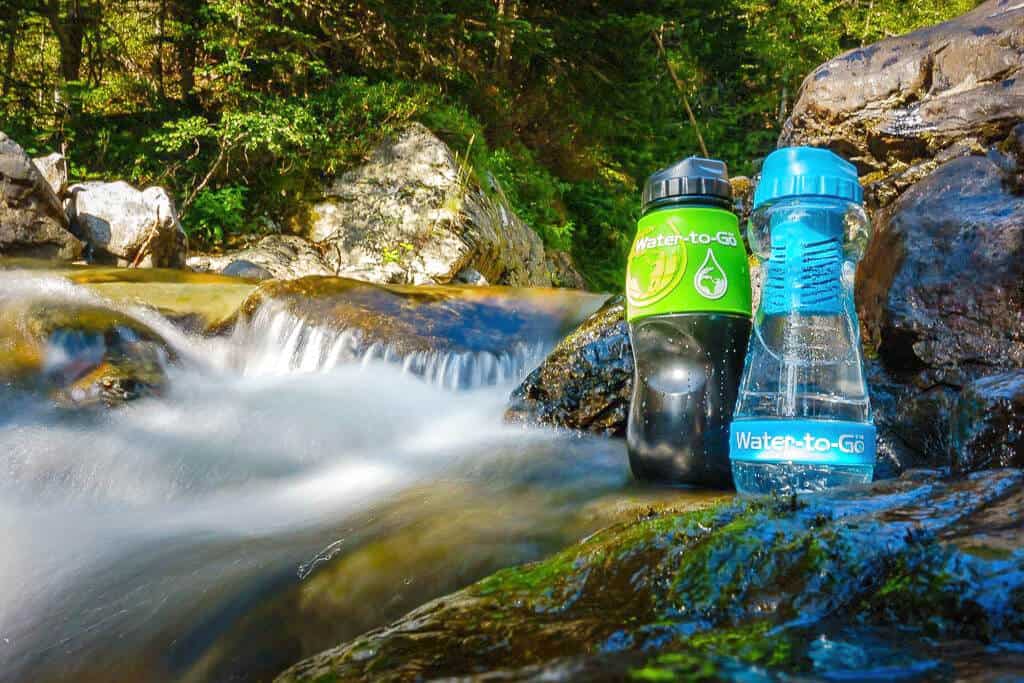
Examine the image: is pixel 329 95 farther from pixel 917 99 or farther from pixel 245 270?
pixel 917 99

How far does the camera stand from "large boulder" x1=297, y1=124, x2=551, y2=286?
10.6 metres

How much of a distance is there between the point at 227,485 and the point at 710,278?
2.07m

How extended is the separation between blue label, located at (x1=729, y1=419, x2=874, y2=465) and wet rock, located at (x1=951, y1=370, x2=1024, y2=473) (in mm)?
306

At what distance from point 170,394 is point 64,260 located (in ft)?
16.3

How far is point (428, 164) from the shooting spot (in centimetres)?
1145

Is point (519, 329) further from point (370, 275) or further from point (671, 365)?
point (370, 275)

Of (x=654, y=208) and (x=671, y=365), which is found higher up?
(x=654, y=208)

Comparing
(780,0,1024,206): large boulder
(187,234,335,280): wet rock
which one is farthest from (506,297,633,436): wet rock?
(187,234,335,280): wet rock

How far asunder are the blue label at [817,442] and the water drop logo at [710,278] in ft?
1.25

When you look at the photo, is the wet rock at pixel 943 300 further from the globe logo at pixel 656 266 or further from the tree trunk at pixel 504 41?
the tree trunk at pixel 504 41

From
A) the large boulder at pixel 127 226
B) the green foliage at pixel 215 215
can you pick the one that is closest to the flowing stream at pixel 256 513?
the large boulder at pixel 127 226

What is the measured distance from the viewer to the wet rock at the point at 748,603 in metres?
0.79

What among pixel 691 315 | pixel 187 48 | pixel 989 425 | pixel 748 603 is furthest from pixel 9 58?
pixel 748 603

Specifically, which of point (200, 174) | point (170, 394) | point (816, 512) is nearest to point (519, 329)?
point (170, 394)
